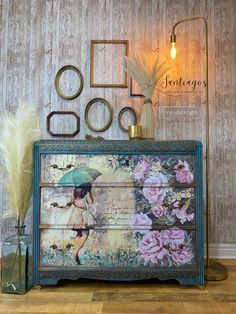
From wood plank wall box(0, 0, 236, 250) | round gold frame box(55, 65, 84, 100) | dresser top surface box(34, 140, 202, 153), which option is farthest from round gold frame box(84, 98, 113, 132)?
dresser top surface box(34, 140, 202, 153)

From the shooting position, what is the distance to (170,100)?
8.87 ft

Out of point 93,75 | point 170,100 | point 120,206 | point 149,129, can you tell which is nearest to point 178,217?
point 120,206

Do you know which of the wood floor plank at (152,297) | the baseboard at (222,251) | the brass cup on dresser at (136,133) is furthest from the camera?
the baseboard at (222,251)

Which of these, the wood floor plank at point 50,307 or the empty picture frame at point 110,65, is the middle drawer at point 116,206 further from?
the empty picture frame at point 110,65

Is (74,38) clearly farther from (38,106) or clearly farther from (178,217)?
(178,217)

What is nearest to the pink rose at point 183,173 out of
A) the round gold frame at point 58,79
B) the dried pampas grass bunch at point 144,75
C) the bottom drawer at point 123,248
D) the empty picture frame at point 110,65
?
the bottom drawer at point 123,248

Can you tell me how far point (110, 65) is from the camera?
2711 mm

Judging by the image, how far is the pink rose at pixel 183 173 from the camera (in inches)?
79.5

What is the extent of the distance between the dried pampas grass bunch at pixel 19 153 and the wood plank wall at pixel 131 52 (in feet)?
2.37

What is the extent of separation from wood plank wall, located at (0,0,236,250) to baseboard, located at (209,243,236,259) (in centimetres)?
53

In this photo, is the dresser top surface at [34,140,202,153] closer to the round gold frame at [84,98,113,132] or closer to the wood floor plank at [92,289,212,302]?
the round gold frame at [84,98,113,132]

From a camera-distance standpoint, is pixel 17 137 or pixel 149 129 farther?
pixel 149 129

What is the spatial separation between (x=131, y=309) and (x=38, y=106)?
1791 millimetres

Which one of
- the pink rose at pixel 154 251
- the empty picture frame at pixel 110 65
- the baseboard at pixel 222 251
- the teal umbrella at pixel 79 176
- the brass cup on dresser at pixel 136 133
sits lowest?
the baseboard at pixel 222 251
